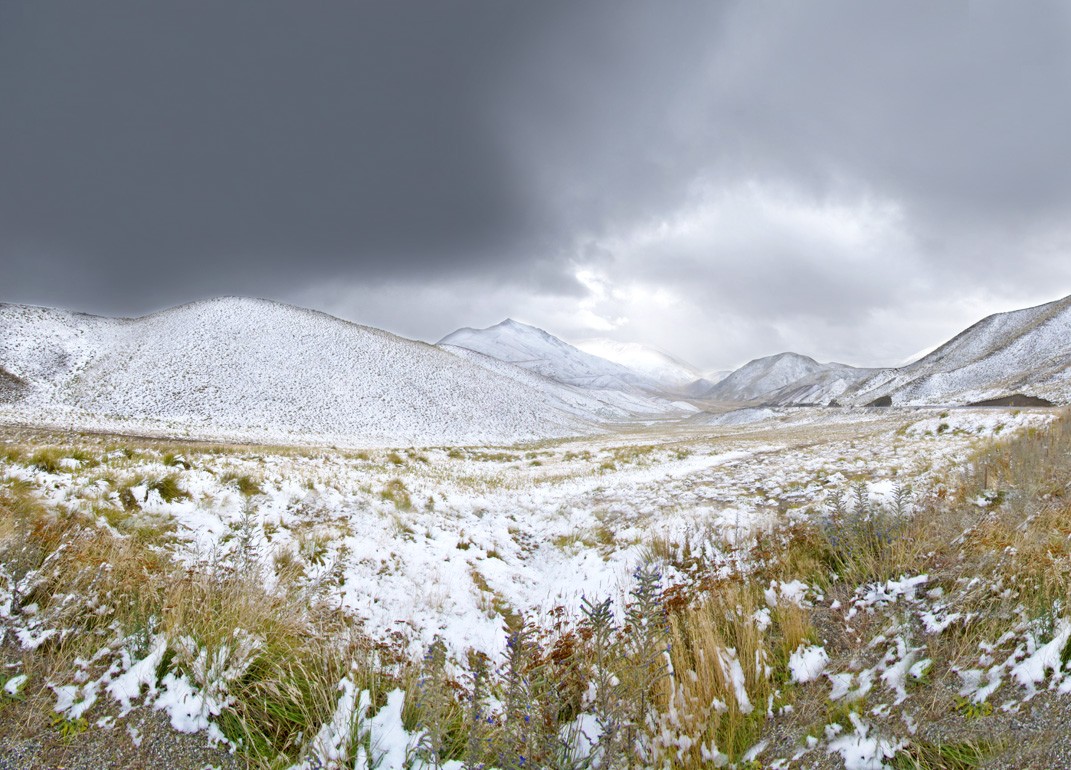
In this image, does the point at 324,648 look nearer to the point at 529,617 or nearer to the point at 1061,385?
the point at 529,617

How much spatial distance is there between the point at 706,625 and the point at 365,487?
10.1m

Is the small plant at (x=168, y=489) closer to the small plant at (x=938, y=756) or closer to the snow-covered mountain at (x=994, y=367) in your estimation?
the small plant at (x=938, y=756)

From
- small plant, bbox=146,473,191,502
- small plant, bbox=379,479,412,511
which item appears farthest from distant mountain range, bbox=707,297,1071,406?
small plant, bbox=146,473,191,502

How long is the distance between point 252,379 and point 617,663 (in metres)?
68.7

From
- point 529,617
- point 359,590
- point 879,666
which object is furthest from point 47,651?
point 879,666

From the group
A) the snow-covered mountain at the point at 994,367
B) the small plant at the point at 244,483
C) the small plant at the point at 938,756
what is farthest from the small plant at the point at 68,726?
the snow-covered mountain at the point at 994,367

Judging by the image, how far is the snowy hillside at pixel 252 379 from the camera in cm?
5228

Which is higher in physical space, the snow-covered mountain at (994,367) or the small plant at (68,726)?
the snow-covered mountain at (994,367)

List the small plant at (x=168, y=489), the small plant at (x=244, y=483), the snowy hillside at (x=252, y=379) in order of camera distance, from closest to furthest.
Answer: the small plant at (x=168, y=489), the small plant at (x=244, y=483), the snowy hillside at (x=252, y=379)

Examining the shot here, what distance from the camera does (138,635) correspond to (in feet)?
13.4

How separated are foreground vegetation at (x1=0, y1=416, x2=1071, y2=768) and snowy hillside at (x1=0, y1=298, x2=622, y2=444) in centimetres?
3927

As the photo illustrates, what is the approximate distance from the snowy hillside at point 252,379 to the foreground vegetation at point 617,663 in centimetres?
3927

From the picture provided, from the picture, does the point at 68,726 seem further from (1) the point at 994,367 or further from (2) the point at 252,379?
(1) the point at 994,367

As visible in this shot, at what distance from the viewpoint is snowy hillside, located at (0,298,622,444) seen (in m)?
52.3
